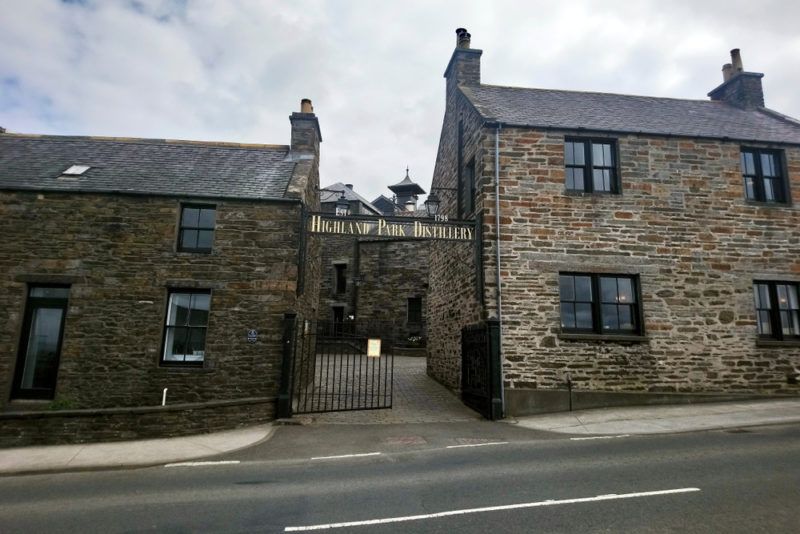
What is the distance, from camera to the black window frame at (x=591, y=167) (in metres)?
12.7

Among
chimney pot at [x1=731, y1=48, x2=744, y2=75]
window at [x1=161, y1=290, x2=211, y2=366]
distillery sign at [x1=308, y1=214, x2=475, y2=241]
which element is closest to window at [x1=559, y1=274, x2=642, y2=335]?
distillery sign at [x1=308, y1=214, x2=475, y2=241]

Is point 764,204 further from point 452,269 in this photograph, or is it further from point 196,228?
point 196,228

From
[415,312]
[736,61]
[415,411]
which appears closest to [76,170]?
[415,411]

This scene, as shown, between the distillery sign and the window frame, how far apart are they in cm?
804

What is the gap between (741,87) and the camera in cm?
1700

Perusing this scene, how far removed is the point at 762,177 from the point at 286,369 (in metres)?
14.1

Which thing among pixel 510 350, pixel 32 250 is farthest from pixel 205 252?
pixel 510 350

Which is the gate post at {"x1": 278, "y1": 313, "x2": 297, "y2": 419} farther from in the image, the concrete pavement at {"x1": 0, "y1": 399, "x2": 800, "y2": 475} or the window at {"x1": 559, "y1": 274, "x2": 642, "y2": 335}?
the window at {"x1": 559, "y1": 274, "x2": 642, "y2": 335}

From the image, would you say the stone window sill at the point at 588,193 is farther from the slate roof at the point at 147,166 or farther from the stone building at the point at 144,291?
the slate roof at the point at 147,166

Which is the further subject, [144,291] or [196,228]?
[196,228]

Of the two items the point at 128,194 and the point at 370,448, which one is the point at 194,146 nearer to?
the point at 128,194

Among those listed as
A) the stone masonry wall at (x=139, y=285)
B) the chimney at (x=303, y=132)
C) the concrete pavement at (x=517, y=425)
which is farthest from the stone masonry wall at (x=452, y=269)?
the stone masonry wall at (x=139, y=285)

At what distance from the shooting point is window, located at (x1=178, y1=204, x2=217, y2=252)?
1214 centimetres

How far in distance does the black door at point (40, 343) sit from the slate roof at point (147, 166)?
280 centimetres
